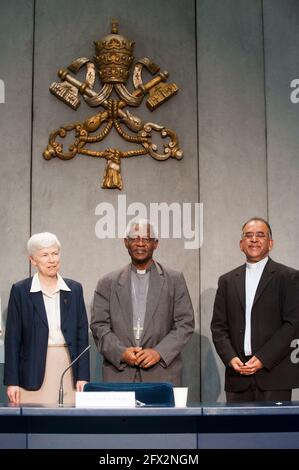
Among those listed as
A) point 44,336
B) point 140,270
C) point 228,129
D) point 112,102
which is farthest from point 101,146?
point 44,336

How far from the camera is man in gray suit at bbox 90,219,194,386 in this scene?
5438mm

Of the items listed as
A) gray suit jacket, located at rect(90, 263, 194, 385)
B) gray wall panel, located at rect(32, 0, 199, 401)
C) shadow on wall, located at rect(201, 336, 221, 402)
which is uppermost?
gray wall panel, located at rect(32, 0, 199, 401)

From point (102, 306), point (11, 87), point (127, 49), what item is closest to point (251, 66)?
point (127, 49)

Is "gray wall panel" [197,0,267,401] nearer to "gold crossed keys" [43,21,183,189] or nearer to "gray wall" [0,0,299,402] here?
"gray wall" [0,0,299,402]

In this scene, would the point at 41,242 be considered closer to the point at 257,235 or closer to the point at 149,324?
the point at 149,324

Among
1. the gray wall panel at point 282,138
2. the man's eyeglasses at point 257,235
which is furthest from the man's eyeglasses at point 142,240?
the gray wall panel at point 282,138

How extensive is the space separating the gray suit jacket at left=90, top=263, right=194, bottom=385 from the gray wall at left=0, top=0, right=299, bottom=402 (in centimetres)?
106

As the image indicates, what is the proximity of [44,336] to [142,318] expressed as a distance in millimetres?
657

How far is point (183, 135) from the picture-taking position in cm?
688

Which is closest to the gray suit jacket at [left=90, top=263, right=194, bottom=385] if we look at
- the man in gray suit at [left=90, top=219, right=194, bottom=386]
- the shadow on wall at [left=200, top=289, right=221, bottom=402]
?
the man in gray suit at [left=90, top=219, right=194, bottom=386]

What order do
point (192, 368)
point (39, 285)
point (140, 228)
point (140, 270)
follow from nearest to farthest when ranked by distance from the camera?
Result: point (39, 285) → point (140, 228) → point (140, 270) → point (192, 368)


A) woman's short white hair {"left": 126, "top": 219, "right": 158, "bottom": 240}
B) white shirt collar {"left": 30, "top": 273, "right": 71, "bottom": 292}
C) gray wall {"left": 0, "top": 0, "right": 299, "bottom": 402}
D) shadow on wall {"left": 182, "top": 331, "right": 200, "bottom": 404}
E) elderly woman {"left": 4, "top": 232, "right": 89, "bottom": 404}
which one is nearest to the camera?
elderly woman {"left": 4, "top": 232, "right": 89, "bottom": 404}

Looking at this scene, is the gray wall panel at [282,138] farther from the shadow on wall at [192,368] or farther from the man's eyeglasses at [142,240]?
the man's eyeglasses at [142,240]

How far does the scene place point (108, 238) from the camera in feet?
22.1
